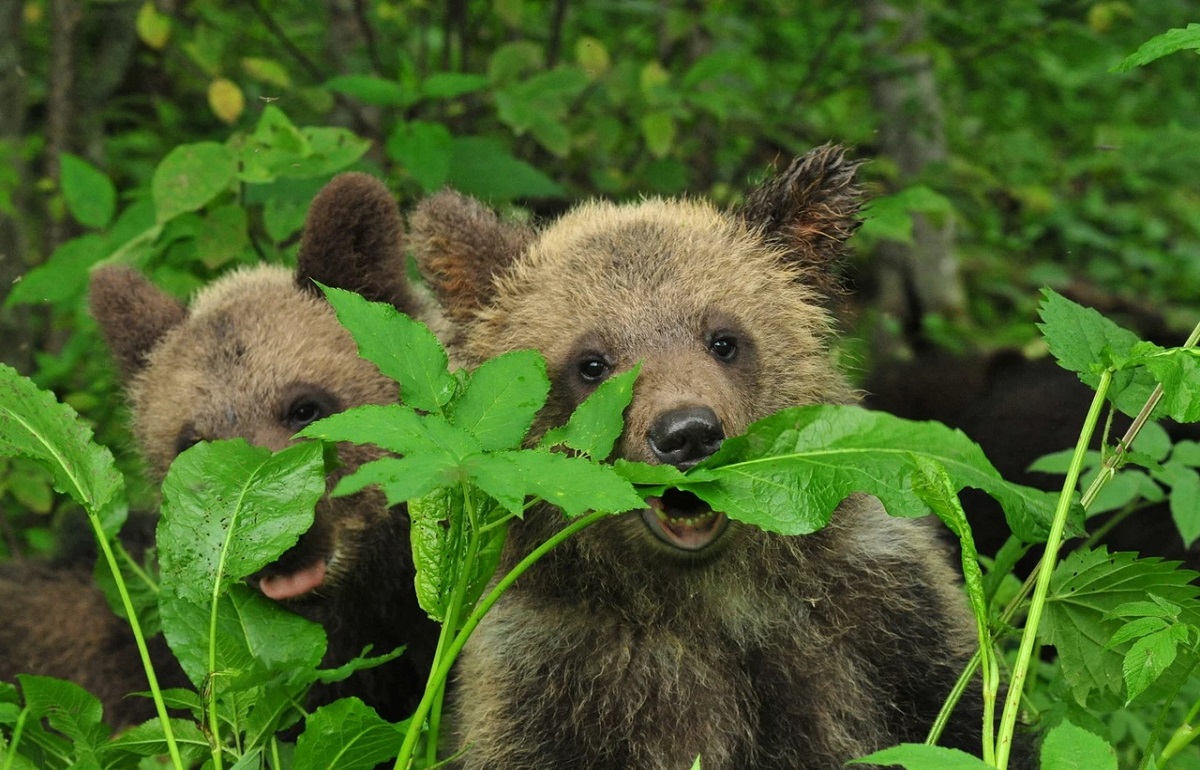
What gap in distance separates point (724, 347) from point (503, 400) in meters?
1.13

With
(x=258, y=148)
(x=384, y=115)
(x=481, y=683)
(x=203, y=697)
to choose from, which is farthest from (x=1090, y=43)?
(x=203, y=697)

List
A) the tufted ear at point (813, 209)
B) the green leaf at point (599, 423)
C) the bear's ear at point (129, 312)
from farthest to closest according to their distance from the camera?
the bear's ear at point (129, 312)
the tufted ear at point (813, 209)
the green leaf at point (599, 423)

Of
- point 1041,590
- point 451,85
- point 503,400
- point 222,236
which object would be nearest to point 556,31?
point 451,85

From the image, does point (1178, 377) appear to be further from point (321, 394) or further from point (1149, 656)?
point (321, 394)

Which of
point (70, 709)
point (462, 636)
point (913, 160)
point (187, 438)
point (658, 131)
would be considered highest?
point (462, 636)

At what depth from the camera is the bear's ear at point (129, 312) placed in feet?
14.9

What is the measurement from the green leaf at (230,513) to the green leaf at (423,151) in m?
2.21

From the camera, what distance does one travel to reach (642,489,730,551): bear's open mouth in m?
3.12

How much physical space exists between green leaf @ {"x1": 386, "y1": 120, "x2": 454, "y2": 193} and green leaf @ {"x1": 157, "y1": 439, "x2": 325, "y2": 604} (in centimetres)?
221

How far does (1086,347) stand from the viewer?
114 inches

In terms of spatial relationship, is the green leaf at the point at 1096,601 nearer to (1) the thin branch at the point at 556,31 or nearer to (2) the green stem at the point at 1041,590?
(2) the green stem at the point at 1041,590

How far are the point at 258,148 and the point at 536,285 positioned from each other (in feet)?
5.33

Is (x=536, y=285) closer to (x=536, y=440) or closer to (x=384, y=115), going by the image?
(x=536, y=440)

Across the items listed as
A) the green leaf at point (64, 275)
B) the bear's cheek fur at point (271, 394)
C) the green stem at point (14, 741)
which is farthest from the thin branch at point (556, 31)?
the green stem at point (14, 741)
